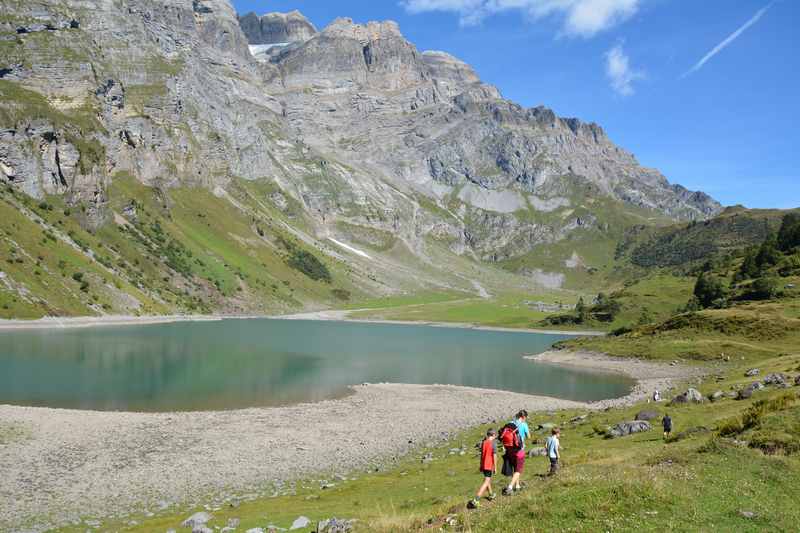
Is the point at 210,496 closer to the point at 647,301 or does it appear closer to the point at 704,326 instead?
the point at 704,326

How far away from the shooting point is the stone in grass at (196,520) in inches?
967

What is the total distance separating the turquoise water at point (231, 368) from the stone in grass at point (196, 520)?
Answer: 31.9 m

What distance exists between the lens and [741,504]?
1717cm

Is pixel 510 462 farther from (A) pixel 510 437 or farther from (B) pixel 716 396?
(B) pixel 716 396

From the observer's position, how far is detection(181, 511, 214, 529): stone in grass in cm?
2456

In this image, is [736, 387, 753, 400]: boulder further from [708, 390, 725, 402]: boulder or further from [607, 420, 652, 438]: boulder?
[607, 420, 652, 438]: boulder

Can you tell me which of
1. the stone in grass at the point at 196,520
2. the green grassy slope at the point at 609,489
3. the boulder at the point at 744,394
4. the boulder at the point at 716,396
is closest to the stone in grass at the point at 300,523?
the green grassy slope at the point at 609,489

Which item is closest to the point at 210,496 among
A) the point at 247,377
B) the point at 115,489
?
the point at 115,489

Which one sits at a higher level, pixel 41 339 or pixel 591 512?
pixel 591 512

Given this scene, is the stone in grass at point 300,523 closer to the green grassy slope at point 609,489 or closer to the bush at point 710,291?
the green grassy slope at point 609,489

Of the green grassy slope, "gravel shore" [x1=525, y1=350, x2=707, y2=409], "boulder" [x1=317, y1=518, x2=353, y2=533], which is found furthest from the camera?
"gravel shore" [x1=525, y1=350, x2=707, y2=409]

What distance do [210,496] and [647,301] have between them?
155915 millimetres

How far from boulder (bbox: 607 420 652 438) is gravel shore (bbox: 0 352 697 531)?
13.9 m

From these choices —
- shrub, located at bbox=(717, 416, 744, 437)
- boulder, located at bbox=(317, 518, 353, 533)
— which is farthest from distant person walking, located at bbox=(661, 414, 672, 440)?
boulder, located at bbox=(317, 518, 353, 533)
